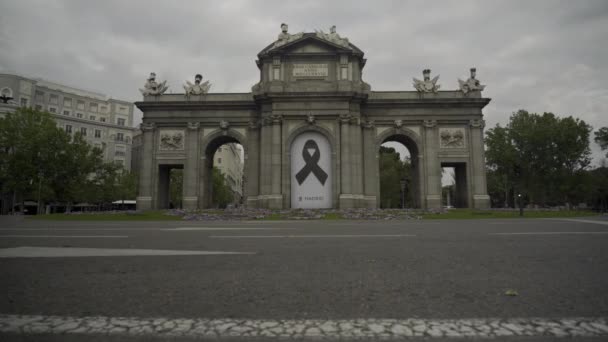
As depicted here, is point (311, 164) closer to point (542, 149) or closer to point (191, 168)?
point (191, 168)

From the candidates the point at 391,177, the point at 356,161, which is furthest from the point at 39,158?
the point at 391,177

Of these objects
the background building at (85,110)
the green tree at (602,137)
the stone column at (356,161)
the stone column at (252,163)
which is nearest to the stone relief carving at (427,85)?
the stone column at (356,161)

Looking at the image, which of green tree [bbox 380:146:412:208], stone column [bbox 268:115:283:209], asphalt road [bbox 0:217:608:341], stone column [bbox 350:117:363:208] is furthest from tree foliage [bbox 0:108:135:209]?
green tree [bbox 380:146:412:208]

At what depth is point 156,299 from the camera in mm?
3553

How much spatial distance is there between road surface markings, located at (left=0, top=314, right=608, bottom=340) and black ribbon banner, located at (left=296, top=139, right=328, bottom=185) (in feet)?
115

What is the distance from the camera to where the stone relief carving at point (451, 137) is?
41.0 metres

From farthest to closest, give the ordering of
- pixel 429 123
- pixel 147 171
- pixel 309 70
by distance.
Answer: pixel 147 171, pixel 429 123, pixel 309 70

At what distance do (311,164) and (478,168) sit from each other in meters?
18.6

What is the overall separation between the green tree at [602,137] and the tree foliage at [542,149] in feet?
5.86

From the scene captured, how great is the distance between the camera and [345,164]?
37.4 m

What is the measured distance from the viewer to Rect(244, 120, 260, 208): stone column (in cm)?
4059

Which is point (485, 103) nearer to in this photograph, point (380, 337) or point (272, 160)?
point (272, 160)

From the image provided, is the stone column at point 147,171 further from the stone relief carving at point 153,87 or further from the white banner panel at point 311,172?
the white banner panel at point 311,172

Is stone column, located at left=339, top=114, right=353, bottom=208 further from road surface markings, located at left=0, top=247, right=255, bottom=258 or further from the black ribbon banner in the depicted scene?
road surface markings, located at left=0, top=247, right=255, bottom=258
